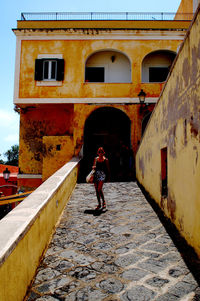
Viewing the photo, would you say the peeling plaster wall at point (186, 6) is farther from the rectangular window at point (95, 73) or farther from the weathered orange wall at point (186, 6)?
the rectangular window at point (95, 73)

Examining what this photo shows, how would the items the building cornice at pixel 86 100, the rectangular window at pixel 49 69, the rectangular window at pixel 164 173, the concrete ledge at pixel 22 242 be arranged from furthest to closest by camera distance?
the rectangular window at pixel 49 69, the building cornice at pixel 86 100, the rectangular window at pixel 164 173, the concrete ledge at pixel 22 242

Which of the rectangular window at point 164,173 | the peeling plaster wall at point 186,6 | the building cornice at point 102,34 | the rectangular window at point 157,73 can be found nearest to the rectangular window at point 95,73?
the building cornice at point 102,34

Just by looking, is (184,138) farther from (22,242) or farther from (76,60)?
(76,60)

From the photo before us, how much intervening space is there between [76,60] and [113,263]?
11253 mm

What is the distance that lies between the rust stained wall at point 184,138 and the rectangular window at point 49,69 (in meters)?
8.57

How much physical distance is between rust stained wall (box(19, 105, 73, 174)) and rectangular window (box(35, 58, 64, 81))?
61.8 inches

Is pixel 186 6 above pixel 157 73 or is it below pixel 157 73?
above

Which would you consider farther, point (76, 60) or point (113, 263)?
point (76, 60)

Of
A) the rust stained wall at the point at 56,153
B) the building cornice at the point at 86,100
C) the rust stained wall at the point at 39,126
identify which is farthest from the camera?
the rust stained wall at the point at 39,126

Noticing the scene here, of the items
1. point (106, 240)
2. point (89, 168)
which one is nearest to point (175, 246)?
point (106, 240)

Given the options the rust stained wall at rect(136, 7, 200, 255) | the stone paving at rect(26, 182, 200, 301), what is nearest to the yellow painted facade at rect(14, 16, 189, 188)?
the rust stained wall at rect(136, 7, 200, 255)

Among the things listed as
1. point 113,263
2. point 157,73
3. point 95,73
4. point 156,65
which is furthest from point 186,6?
point 113,263

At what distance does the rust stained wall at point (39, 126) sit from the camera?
13.1 metres

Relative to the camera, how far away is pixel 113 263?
3.00 meters
